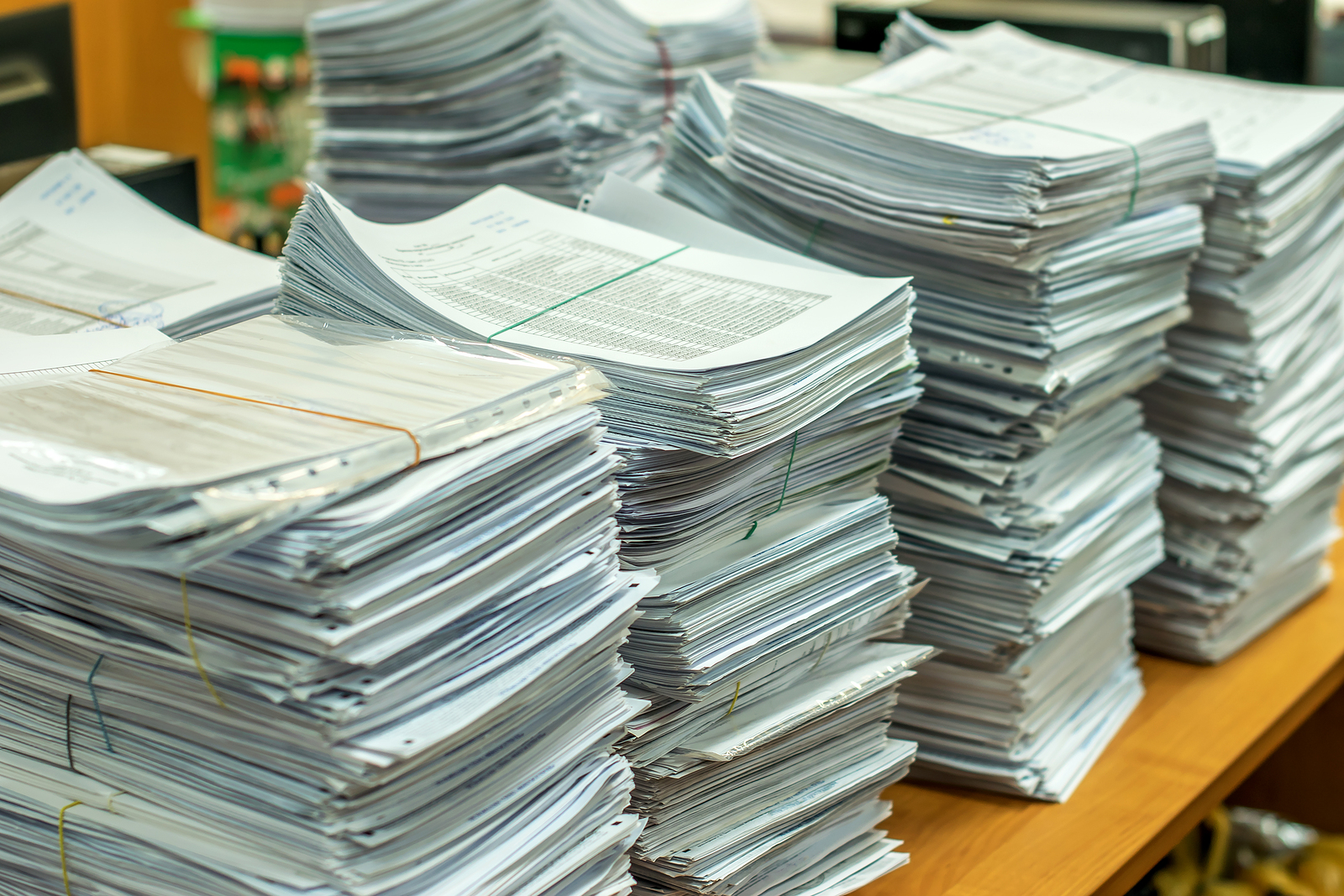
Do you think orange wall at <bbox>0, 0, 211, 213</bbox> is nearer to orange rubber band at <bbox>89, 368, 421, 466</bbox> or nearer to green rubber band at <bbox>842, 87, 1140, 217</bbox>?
green rubber band at <bbox>842, 87, 1140, 217</bbox>

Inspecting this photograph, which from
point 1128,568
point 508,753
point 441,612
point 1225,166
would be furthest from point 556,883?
point 1225,166

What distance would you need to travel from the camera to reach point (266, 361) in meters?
0.73

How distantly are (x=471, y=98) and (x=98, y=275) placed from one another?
1.50 feet

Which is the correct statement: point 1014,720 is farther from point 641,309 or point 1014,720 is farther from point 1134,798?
point 641,309

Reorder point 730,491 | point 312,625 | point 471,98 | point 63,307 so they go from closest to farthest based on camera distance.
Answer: point 312,625 < point 730,491 < point 63,307 < point 471,98

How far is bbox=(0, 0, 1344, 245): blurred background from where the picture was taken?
1467 millimetres

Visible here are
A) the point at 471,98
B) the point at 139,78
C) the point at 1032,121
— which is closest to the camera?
the point at 1032,121

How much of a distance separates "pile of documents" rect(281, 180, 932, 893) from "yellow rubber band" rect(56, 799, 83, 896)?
317 mm

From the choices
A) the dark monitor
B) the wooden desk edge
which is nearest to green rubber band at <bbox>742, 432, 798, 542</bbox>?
the wooden desk edge

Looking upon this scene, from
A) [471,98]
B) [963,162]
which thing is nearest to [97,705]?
[963,162]

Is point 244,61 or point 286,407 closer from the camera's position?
point 286,407

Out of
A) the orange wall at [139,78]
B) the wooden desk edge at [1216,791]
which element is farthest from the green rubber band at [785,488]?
the orange wall at [139,78]

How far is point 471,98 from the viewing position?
136cm

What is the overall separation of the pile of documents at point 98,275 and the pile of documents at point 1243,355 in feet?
2.51
